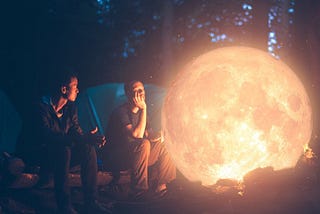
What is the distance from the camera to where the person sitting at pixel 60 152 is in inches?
199

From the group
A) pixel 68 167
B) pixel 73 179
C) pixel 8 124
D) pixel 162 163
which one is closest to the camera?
pixel 68 167

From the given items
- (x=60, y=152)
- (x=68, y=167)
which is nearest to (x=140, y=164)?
(x=68, y=167)

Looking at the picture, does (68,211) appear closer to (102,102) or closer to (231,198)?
(231,198)

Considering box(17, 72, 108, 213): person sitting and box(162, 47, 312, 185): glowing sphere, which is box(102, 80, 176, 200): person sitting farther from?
box(17, 72, 108, 213): person sitting

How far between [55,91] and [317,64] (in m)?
4.35

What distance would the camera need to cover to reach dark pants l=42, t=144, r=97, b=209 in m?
5.04

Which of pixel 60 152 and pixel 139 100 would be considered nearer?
pixel 60 152

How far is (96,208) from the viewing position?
5.22m

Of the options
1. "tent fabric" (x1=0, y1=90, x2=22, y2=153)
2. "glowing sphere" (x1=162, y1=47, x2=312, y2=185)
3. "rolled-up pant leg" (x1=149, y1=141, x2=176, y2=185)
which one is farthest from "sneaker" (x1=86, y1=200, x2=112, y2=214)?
"tent fabric" (x1=0, y1=90, x2=22, y2=153)

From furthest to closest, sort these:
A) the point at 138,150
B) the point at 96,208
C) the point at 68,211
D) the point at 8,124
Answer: the point at 8,124
the point at 138,150
the point at 96,208
the point at 68,211

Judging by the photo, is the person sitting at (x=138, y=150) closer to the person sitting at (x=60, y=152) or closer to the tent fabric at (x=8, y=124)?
the person sitting at (x=60, y=152)

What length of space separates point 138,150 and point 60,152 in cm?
129

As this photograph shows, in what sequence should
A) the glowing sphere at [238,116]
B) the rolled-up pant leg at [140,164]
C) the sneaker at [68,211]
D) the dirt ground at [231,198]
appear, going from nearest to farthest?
1. the dirt ground at [231,198]
2. the sneaker at [68,211]
3. the glowing sphere at [238,116]
4. the rolled-up pant leg at [140,164]

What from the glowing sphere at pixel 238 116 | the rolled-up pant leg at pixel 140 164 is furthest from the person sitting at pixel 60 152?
the glowing sphere at pixel 238 116
